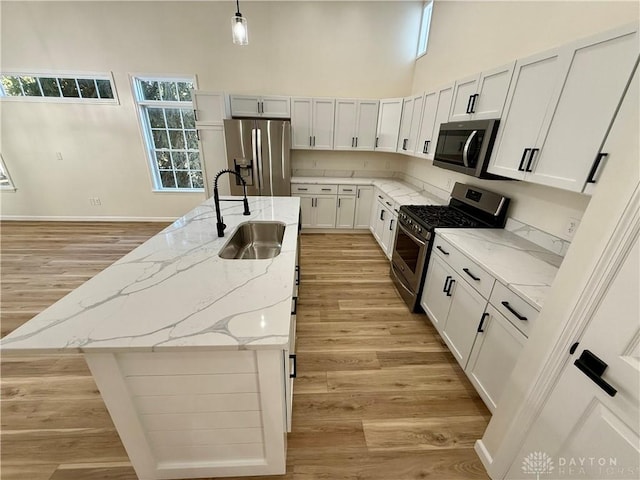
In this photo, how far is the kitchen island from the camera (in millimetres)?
889

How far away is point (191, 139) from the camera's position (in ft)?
14.7

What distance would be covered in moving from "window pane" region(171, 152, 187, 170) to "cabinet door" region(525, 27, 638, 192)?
Result: 5.07 metres

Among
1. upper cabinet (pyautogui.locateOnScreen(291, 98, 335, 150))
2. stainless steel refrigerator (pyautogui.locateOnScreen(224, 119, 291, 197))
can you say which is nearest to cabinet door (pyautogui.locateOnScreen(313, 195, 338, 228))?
stainless steel refrigerator (pyautogui.locateOnScreen(224, 119, 291, 197))

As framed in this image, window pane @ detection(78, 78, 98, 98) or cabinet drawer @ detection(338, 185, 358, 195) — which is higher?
window pane @ detection(78, 78, 98, 98)

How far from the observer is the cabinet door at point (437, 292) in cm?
201

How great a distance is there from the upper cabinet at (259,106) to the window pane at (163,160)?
65.3 inches

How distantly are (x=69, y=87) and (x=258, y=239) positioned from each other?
4.67 m

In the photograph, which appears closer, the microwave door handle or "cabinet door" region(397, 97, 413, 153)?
the microwave door handle

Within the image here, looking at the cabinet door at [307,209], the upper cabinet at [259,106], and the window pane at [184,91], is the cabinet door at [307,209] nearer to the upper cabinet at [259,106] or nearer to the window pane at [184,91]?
the upper cabinet at [259,106]

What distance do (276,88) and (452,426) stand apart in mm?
4750

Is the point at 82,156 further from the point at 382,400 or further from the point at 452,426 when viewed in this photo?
the point at 452,426

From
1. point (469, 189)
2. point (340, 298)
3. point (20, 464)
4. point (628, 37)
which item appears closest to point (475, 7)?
→ point (469, 189)

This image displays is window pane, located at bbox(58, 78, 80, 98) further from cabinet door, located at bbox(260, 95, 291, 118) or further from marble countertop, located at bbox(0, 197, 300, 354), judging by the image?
marble countertop, located at bbox(0, 197, 300, 354)

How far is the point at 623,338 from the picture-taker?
2.44ft
